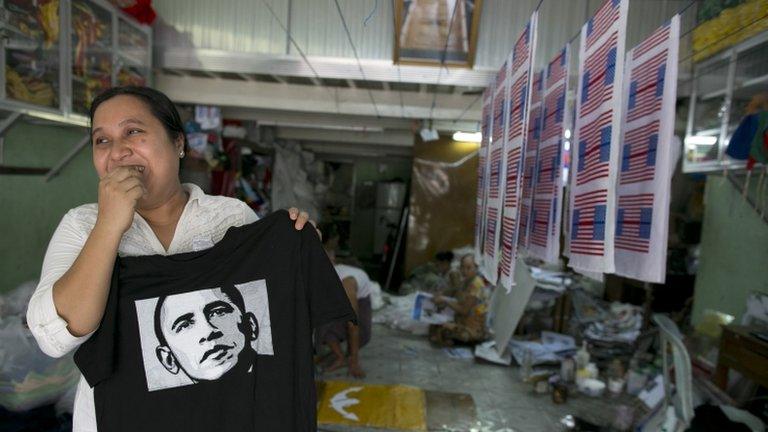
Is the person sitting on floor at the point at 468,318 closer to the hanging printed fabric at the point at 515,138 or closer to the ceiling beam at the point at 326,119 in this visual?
the ceiling beam at the point at 326,119

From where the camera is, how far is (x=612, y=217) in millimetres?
1639

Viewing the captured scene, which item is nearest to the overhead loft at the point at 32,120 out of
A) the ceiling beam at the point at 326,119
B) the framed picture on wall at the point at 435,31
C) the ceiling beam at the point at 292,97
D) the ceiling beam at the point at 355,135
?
the ceiling beam at the point at 292,97

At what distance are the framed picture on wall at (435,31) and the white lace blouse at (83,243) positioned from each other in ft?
8.09

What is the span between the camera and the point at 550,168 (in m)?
2.38

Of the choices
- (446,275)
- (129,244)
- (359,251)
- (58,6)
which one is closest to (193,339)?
(129,244)

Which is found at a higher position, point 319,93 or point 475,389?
point 319,93

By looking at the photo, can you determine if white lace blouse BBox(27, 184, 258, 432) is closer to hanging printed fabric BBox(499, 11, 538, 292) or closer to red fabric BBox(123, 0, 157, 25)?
hanging printed fabric BBox(499, 11, 538, 292)

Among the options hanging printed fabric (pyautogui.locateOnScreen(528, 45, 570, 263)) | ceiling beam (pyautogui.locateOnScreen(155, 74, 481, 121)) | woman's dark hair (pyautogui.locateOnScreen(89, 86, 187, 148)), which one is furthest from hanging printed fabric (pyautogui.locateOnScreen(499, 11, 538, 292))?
ceiling beam (pyautogui.locateOnScreen(155, 74, 481, 121))

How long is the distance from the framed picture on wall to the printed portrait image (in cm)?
265

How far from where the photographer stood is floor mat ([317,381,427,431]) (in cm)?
328

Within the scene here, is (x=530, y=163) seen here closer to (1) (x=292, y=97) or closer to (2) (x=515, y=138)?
(2) (x=515, y=138)

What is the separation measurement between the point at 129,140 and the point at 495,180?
2.08m

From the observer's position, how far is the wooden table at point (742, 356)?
9.46 feet

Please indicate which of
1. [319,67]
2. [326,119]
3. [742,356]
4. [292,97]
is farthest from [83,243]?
[326,119]
